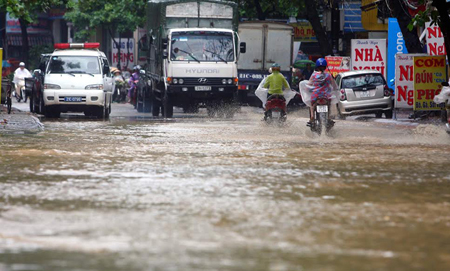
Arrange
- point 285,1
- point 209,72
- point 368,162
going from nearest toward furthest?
point 368,162 → point 209,72 → point 285,1

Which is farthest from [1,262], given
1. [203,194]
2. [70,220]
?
[203,194]

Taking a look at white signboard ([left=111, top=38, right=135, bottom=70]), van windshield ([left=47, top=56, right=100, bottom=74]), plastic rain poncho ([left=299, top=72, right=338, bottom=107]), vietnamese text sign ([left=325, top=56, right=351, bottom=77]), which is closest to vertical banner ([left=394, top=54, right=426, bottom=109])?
vietnamese text sign ([left=325, top=56, right=351, bottom=77])

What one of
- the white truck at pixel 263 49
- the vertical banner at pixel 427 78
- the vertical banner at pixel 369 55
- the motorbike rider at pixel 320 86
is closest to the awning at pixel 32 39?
the white truck at pixel 263 49

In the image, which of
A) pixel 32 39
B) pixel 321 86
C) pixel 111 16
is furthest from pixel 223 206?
pixel 32 39

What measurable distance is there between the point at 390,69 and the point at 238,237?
25158 mm

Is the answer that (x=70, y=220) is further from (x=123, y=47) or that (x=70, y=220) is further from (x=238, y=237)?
(x=123, y=47)

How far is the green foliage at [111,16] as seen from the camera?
5472 cm

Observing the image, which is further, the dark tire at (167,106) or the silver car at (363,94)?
the dark tire at (167,106)

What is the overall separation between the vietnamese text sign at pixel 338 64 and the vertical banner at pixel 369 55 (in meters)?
1.49

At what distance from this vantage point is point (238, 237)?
24.8ft

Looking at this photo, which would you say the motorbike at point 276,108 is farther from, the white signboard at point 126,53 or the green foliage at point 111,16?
the white signboard at point 126,53

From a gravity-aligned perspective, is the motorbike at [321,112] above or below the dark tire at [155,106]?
above

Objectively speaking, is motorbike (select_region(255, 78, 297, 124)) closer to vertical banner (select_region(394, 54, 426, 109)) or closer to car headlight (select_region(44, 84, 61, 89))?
vertical banner (select_region(394, 54, 426, 109))

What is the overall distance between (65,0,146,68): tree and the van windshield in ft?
80.1
